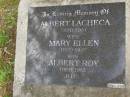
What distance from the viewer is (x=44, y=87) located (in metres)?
4.09

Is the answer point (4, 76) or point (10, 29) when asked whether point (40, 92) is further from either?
point (10, 29)

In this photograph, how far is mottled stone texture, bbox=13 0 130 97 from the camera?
12.5 ft

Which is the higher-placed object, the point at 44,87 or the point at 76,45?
the point at 76,45

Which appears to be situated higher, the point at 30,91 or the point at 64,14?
the point at 64,14

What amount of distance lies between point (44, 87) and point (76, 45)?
668mm

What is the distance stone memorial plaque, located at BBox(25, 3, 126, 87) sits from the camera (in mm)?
3893

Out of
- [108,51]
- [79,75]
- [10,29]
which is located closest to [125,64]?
[108,51]

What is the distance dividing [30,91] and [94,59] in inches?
36.4

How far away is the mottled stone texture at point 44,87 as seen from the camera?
12.5 ft

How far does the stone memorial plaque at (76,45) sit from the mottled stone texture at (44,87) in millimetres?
56

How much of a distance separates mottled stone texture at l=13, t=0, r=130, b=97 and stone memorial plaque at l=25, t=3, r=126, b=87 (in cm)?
6

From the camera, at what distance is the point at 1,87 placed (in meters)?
4.46

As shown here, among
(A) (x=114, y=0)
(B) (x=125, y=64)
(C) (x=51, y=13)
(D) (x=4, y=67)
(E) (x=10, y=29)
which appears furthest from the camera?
(E) (x=10, y=29)

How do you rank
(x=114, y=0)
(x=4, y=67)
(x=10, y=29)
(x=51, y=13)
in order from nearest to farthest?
1. (x=114, y=0)
2. (x=51, y=13)
3. (x=4, y=67)
4. (x=10, y=29)
